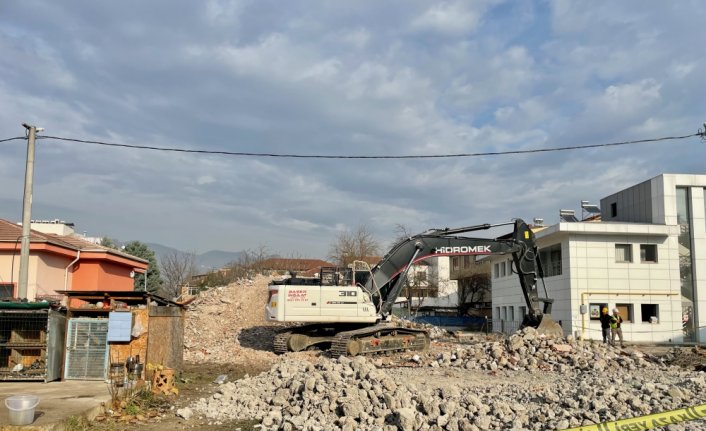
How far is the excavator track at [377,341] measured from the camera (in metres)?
18.8

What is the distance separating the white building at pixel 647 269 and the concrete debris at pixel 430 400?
55.4ft

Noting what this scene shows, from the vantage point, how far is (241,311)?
2866cm

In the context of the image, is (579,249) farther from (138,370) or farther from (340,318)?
(138,370)

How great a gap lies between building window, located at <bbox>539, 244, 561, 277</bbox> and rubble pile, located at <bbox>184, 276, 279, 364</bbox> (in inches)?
652

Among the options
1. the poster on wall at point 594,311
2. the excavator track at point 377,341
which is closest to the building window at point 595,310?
the poster on wall at point 594,311

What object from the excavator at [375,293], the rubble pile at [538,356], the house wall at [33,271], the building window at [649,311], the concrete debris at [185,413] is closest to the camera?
the concrete debris at [185,413]

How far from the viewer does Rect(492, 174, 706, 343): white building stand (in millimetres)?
31781

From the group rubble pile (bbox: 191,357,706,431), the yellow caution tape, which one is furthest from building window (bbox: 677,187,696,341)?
the yellow caution tape

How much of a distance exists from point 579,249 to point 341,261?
29964mm

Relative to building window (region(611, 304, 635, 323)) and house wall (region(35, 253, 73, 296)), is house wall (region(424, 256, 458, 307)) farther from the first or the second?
house wall (region(35, 253, 73, 296))

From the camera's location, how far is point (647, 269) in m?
32.4

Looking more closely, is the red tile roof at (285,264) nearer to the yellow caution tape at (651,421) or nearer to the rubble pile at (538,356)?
the rubble pile at (538,356)

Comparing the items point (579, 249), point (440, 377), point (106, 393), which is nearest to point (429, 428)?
point (106, 393)

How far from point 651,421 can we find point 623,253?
A: 1107 inches
